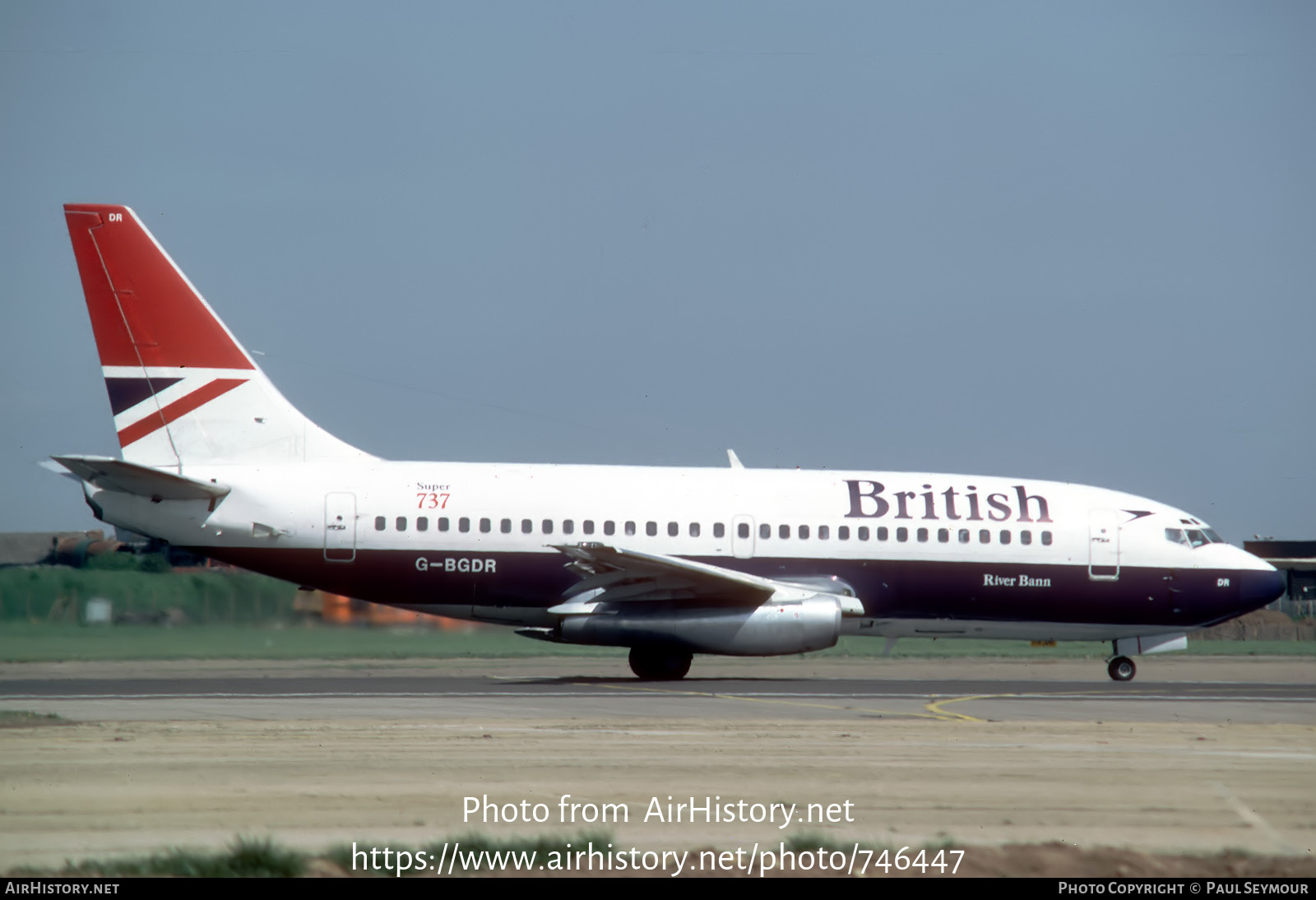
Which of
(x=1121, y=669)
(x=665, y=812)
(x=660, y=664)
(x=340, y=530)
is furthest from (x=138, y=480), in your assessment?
(x=1121, y=669)

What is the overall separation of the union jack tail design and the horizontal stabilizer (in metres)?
0.96

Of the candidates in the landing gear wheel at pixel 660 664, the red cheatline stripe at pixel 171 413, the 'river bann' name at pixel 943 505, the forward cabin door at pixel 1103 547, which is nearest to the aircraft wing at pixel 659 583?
the landing gear wheel at pixel 660 664

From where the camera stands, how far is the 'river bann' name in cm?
A: 2522

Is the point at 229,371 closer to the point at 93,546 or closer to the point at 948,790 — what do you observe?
the point at 93,546

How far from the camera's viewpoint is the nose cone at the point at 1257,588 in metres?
26.0

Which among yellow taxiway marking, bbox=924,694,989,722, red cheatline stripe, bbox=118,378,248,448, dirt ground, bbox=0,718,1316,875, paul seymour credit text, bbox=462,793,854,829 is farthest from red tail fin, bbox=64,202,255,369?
paul seymour credit text, bbox=462,793,854,829

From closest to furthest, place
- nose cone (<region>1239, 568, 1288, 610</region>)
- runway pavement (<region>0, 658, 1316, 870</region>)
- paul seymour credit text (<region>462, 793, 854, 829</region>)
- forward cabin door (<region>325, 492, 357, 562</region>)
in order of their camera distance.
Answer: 1. runway pavement (<region>0, 658, 1316, 870</region>)
2. paul seymour credit text (<region>462, 793, 854, 829</region>)
3. forward cabin door (<region>325, 492, 357, 562</region>)
4. nose cone (<region>1239, 568, 1288, 610</region>)

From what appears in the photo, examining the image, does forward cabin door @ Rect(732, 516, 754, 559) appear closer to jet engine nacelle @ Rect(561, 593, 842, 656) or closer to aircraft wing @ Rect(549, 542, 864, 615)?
aircraft wing @ Rect(549, 542, 864, 615)

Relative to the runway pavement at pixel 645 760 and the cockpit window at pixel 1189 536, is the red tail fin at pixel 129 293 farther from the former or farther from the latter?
the cockpit window at pixel 1189 536

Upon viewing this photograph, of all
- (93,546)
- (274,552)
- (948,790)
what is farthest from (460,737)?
(93,546)

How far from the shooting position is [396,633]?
86.8 ft

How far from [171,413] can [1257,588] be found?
20.4 metres

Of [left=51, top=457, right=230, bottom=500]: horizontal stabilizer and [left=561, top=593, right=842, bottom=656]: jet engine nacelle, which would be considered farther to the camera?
[left=561, top=593, right=842, bottom=656]: jet engine nacelle
